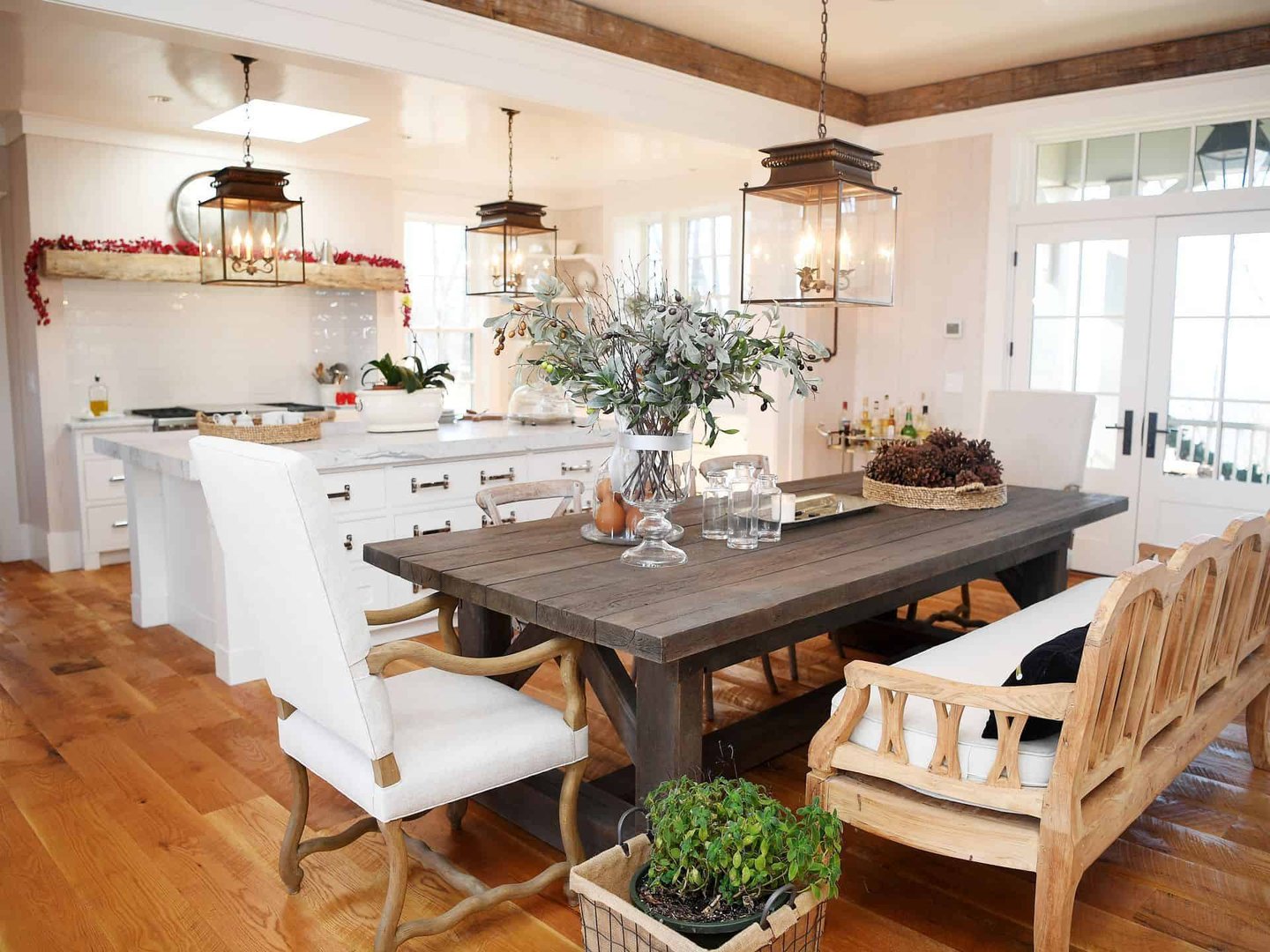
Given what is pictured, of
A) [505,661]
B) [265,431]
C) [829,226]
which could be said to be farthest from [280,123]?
[505,661]

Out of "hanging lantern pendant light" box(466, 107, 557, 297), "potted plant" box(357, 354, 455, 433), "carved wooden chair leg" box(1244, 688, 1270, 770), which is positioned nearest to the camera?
"carved wooden chair leg" box(1244, 688, 1270, 770)

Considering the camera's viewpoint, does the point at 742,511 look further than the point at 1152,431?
No

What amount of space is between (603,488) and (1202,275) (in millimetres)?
3923

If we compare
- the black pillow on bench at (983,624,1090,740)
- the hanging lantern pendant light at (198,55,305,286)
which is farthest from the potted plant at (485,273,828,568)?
the hanging lantern pendant light at (198,55,305,286)

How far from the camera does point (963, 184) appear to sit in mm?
5824

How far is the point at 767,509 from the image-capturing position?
2.82 m

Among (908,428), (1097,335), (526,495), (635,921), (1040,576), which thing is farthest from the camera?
(908,428)

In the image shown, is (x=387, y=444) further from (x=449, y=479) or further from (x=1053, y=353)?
(x=1053, y=353)

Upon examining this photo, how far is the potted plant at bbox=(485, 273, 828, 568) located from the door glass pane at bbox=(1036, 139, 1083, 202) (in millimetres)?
3780

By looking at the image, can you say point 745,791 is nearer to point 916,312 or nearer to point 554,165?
point 916,312

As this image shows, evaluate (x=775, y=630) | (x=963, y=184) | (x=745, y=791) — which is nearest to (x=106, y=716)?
(x=775, y=630)

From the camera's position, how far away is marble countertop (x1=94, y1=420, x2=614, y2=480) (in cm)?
395

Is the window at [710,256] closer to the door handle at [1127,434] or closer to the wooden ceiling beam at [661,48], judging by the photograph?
the wooden ceiling beam at [661,48]

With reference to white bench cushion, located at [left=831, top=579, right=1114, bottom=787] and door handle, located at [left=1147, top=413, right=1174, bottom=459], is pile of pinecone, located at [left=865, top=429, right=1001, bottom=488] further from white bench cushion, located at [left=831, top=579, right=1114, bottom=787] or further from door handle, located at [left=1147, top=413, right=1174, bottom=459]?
door handle, located at [left=1147, top=413, right=1174, bottom=459]
